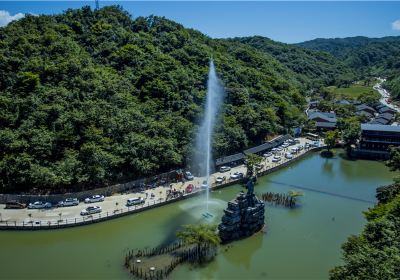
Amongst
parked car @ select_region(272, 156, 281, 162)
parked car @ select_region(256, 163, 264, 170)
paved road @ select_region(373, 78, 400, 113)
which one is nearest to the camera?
parked car @ select_region(256, 163, 264, 170)

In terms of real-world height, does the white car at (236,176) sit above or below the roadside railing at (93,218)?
above

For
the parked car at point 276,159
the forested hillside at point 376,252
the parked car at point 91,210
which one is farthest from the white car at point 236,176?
the forested hillside at point 376,252

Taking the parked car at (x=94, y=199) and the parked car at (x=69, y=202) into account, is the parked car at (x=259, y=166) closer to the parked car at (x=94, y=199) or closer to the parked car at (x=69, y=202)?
the parked car at (x=94, y=199)

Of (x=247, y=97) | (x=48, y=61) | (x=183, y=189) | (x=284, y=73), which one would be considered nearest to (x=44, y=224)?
(x=183, y=189)

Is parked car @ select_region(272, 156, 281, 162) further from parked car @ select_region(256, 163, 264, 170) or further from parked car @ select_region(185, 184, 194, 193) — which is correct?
parked car @ select_region(185, 184, 194, 193)

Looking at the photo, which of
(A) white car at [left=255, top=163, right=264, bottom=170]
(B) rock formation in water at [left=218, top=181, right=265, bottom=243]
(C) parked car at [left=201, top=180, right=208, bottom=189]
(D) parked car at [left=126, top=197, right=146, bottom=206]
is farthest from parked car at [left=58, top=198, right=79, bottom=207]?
(A) white car at [left=255, top=163, right=264, bottom=170]

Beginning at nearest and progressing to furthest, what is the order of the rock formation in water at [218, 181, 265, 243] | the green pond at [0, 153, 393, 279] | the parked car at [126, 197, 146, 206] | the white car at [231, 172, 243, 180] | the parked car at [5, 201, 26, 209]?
1. the green pond at [0, 153, 393, 279]
2. the rock formation in water at [218, 181, 265, 243]
3. the parked car at [5, 201, 26, 209]
4. the parked car at [126, 197, 146, 206]
5. the white car at [231, 172, 243, 180]

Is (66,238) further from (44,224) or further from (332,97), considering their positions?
(332,97)
